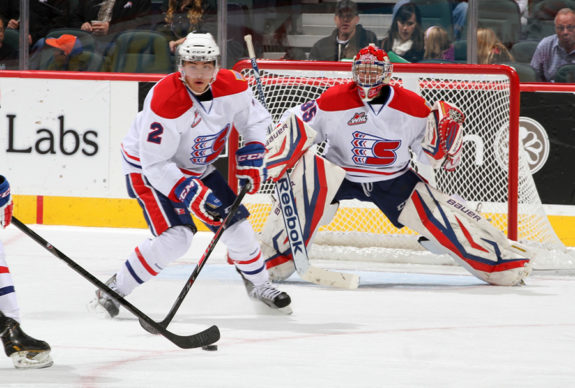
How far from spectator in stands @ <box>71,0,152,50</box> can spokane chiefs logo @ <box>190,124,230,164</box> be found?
7.46 ft

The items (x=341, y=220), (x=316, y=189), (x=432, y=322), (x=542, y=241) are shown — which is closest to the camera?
(x=432, y=322)

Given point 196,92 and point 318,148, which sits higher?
point 196,92

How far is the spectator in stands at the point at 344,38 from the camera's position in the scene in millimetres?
5234

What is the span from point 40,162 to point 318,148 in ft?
4.91

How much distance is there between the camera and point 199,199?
3.21m

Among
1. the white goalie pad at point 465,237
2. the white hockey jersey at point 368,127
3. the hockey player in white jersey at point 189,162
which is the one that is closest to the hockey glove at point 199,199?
the hockey player in white jersey at point 189,162

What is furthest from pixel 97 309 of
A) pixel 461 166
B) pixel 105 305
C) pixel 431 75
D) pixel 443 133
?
pixel 461 166

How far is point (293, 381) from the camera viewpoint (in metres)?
2.53

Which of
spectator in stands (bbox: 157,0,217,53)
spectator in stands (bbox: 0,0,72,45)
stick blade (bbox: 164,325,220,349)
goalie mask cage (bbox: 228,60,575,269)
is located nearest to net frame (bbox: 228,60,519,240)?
goalie mask cage (bbox: 228,60,575,269)

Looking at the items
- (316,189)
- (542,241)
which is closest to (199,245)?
(316,189)

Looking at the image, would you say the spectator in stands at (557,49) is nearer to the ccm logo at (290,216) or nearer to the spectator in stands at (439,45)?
the spectator in stands at (439,45)

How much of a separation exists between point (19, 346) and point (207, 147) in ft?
3.64

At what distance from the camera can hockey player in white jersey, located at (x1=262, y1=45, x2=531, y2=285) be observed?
13.2 ft

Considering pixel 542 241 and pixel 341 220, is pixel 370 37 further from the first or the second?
pixel 542 241
